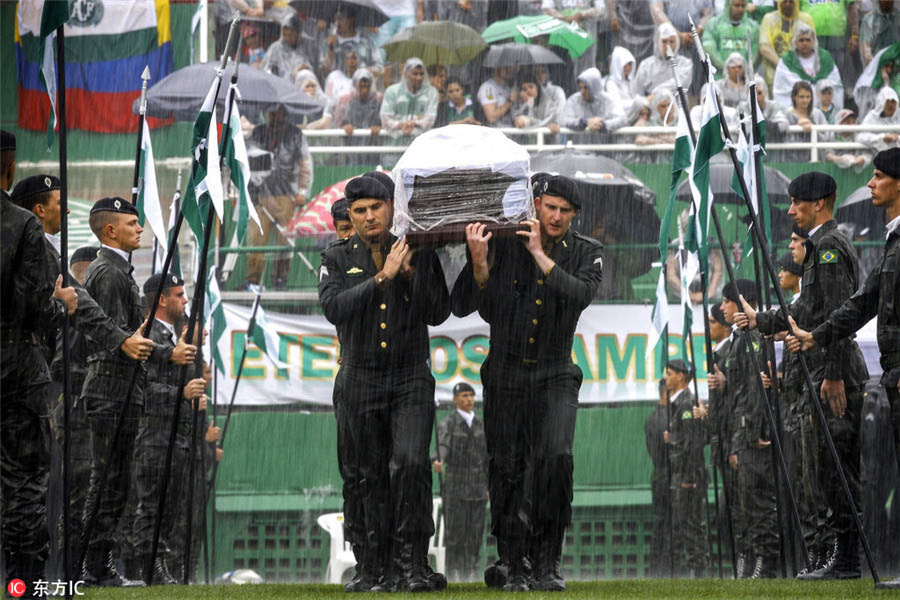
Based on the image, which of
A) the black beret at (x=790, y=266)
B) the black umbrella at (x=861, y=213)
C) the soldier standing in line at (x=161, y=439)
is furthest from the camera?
the black umbrella at (x=861, y=213)

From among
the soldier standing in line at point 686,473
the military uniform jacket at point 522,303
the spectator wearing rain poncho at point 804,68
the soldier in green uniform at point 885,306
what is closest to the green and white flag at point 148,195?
the military uniform jacket at point 522,303

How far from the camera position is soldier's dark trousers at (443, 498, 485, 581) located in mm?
14008

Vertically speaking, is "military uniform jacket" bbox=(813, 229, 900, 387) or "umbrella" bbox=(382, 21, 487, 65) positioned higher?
"umbrella" bbox=(382, 21, 487, 65)

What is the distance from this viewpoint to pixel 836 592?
23.5 feet

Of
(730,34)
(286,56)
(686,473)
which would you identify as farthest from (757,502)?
(286,56)

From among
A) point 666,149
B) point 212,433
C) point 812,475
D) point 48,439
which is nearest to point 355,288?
point 48,439

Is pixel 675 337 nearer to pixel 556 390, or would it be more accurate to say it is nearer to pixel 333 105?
pixel 333 105

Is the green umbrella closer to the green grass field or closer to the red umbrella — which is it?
the red umbrella

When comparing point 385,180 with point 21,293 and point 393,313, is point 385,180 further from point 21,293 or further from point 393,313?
point 21,293

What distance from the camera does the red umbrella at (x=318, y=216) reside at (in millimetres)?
15484

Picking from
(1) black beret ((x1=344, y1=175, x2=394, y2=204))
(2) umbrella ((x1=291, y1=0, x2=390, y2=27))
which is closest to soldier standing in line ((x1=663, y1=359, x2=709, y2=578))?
(2) umbrella ((x1=291, y1=0, x2=390, y2=27))

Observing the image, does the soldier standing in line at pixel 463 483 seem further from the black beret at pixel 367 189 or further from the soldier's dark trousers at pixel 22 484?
the soldier's dark trousers at pixel 22 484

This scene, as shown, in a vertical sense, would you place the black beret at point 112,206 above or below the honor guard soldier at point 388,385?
above

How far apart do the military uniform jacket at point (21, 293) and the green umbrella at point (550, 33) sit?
39.2ft
